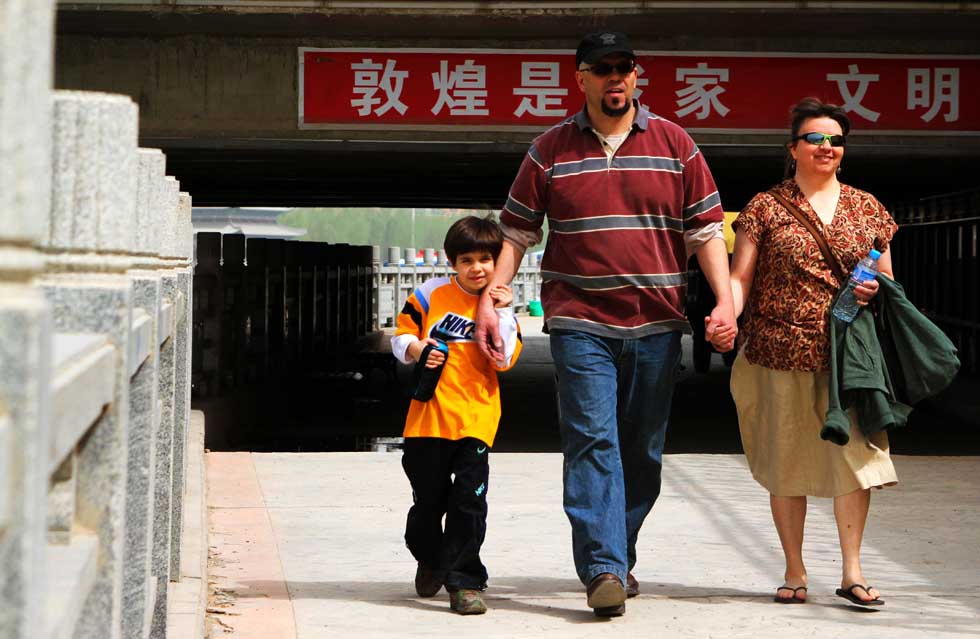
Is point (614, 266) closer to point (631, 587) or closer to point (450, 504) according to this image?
point (450, 504)

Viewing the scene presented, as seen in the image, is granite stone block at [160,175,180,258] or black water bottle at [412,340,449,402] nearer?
granite stone block at [160,175,180,258]

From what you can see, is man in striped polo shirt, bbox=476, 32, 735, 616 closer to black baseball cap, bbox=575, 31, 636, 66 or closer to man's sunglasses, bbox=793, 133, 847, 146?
black baseball cap, bbox=575, 31, 636, 66

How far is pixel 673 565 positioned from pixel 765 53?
7371 mm

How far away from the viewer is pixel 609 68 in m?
5.50

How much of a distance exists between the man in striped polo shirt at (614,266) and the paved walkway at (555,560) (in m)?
0.40

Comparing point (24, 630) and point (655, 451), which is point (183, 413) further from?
point (24, 630)

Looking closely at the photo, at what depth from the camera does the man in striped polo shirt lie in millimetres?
5379

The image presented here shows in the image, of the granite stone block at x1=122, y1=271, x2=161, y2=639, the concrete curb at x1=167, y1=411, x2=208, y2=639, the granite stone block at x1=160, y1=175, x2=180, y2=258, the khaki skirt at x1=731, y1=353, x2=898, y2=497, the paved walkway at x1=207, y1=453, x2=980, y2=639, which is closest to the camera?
the granite stone block at x1=122, y1=271, x2=161, y2=639

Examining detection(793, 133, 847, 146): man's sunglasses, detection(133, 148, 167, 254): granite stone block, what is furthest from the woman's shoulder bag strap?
detection(133, 148, 167, 254): granite stone block

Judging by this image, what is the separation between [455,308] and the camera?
223 inches

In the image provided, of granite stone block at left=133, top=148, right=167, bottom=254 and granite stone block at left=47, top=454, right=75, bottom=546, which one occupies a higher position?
granite stone block at left=133, top=148, right=167, bottom=254

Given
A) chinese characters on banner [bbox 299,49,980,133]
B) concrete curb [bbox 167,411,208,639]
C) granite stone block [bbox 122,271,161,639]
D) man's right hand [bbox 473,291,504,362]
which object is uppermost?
chinese characters on banner [bbox 299,49,980,133]

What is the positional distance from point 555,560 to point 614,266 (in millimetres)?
1605

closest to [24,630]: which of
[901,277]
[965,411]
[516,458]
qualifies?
[516,458]
